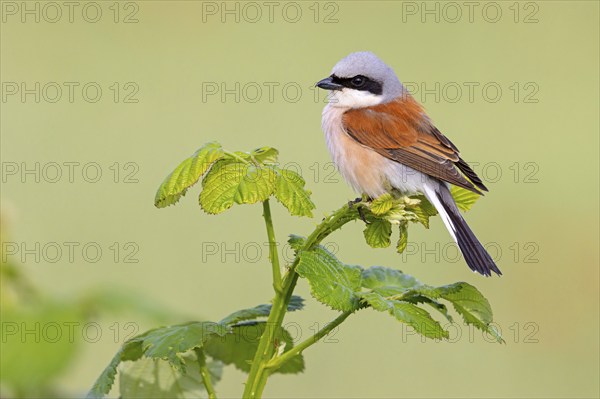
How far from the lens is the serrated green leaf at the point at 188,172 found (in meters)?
1.84

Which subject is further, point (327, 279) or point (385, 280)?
point (385, 280)

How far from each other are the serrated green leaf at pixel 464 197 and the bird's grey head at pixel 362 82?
3.12 feet

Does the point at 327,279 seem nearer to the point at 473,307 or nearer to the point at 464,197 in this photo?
the point at 473,307

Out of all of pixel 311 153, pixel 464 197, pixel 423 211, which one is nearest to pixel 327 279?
pixel 423 211

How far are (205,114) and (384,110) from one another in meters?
3.83

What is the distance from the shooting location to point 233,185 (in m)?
1.84

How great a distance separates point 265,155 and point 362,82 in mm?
1423

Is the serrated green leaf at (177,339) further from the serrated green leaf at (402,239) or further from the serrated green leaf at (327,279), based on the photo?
the serrated green leaf at (402,239)

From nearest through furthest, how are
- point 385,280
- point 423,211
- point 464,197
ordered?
point 385,280
point 423,211
point 464,197

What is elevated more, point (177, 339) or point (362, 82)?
point (362, 82)

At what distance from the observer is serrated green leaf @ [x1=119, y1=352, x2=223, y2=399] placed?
2.00m

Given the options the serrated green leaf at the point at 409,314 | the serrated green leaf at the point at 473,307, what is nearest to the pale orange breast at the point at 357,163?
the serrated green leaf at the point at 473,307

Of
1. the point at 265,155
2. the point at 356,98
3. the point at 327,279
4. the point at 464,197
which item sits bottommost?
the point at 327,279

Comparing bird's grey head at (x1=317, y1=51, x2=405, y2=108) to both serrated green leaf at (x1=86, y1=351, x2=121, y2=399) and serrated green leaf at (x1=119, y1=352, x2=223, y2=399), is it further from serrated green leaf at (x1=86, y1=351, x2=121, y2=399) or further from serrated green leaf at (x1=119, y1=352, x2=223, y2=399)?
serrated green leaf at (x1=86, y1=351, x2=121, y2=399)
